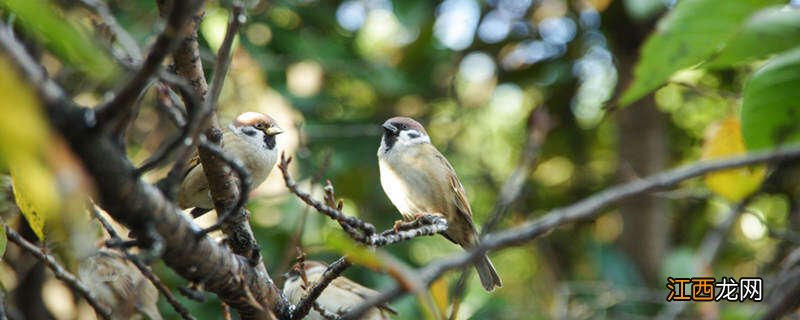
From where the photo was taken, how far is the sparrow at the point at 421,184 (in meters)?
3.71

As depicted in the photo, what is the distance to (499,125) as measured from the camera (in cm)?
672

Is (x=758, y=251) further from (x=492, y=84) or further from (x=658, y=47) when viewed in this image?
(x=658, y=47)

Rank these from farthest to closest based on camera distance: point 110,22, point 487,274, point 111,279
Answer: point 487,274 < point 111,279 < point 110,22

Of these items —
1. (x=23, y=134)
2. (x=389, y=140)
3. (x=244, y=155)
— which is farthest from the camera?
(x=389, y=140)

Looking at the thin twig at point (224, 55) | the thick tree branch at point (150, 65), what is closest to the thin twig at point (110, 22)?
the thin twig at point (224, 55)

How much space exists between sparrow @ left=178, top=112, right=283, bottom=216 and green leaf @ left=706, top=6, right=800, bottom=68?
2.14 meters

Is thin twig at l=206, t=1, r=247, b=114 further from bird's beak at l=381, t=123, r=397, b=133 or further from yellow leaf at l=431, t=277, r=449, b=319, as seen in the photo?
bird's beak at l=381, t=123, r=397, b=133

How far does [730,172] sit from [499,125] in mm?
4209

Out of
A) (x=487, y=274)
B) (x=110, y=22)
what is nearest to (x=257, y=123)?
(x=487, y=274)

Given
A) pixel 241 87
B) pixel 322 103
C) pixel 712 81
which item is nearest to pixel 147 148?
pixel 241 87

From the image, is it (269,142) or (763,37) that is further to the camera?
(269,142)

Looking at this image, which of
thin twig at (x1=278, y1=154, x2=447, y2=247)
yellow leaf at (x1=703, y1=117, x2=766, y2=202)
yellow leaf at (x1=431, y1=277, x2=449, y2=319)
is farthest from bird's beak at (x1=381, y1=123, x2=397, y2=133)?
yellow leaf at (x1=431, y1=277, x2=449, y2=319)

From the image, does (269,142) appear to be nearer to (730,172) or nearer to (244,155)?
(244,155)

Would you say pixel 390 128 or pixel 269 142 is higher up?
pixel 390 128
